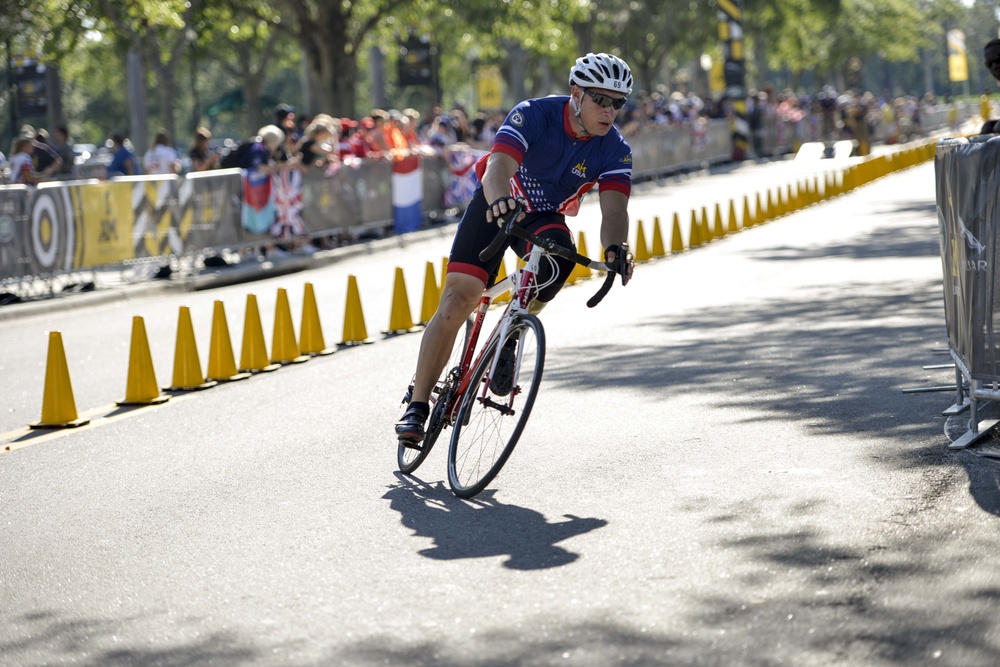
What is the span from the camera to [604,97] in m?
6.67

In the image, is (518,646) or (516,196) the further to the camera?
(516,196)

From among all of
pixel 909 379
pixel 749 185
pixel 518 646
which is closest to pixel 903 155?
pixel 749 185

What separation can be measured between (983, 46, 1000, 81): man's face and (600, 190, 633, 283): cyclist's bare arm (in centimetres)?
377

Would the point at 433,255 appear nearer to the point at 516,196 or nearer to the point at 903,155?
the point at 516,196

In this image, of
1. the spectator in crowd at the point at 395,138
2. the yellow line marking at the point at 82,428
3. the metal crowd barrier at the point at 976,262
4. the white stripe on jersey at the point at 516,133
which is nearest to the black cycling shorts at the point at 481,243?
the white stripe on jersey at the point at 516,133

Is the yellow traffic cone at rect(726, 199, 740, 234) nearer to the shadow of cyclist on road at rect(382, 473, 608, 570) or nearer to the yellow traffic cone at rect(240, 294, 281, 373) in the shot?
the yellow traffic cone at rect(240, 294, 281, 373)

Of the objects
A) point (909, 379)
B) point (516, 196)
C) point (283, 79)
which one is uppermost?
point (283, 79)

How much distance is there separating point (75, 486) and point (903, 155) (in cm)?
3616

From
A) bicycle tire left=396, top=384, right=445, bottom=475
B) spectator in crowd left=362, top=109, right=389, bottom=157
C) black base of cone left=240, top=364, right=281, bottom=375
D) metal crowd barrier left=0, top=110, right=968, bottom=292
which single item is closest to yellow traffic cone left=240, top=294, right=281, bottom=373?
black base of cone left=240, top=364, right=281, bottom=375

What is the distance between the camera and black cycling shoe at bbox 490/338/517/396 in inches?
257

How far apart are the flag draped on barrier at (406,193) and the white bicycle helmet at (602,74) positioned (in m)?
17.3

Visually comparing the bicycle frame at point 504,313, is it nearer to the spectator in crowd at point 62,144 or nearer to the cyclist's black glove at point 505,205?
the cyclist's black glove at point 505,205

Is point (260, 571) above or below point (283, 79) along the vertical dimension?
below

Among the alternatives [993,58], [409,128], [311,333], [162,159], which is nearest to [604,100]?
[993,58]
